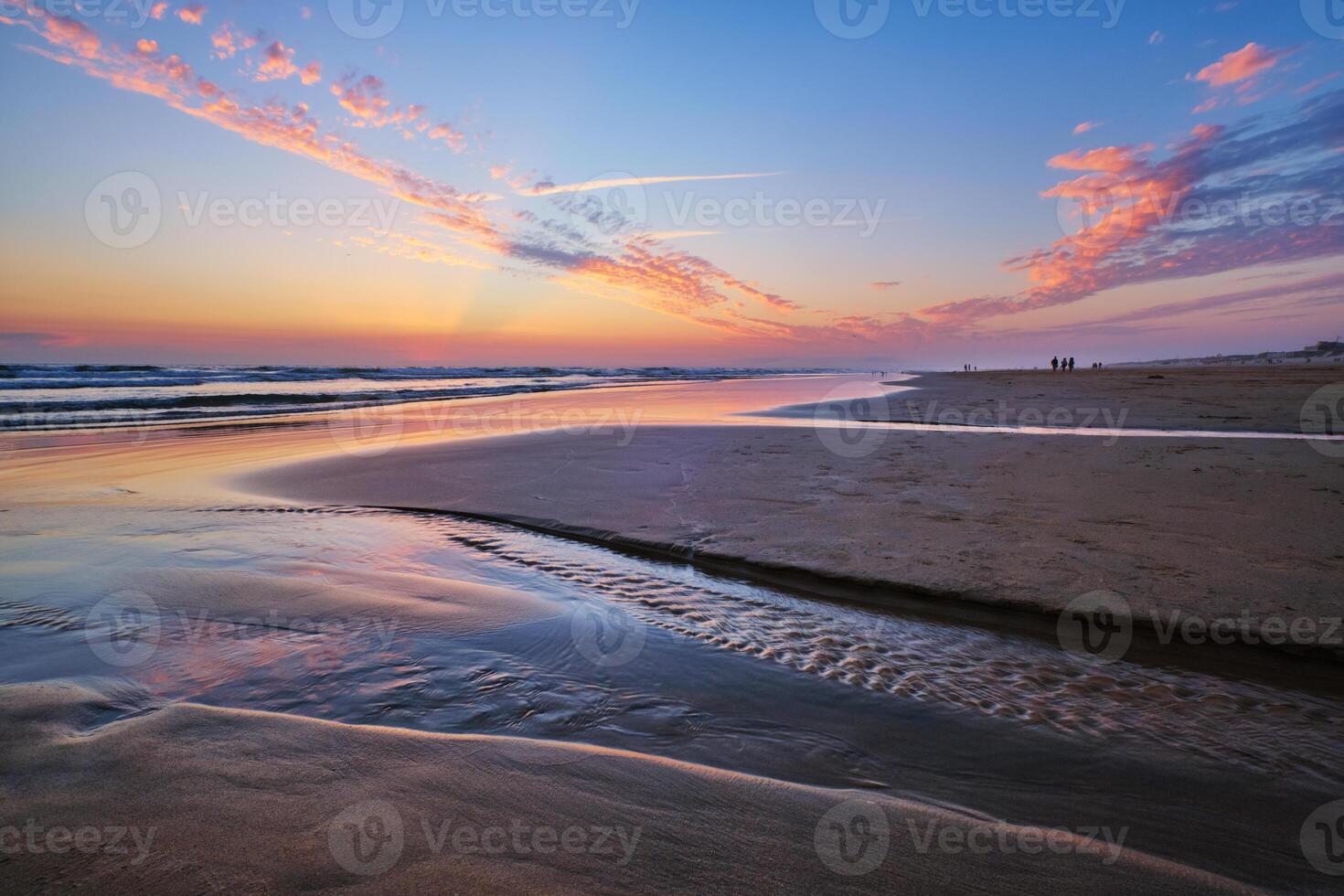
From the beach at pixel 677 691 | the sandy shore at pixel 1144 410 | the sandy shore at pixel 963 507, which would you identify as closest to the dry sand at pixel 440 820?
the beach at pixel 677 691

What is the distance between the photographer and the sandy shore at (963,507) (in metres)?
4.25

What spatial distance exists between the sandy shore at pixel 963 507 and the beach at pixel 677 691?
0.06 m

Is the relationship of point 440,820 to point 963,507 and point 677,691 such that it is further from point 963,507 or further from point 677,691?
point 963,507

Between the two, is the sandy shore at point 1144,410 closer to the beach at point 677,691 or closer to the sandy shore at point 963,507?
the sandy shore at point 963,507

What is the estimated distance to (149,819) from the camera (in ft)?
6.12

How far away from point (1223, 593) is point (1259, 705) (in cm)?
140

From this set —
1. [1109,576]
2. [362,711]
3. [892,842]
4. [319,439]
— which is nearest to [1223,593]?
[1109,576]

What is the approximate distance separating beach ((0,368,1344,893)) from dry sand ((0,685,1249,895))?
0.04ft

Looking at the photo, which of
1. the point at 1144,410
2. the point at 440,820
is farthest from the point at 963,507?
the point at 1144,410

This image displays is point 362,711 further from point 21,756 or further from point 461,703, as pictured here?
point 21,756

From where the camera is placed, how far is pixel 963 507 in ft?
20.7

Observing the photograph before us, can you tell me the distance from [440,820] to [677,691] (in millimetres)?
1318

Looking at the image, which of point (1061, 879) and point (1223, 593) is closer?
point (1061, 879)

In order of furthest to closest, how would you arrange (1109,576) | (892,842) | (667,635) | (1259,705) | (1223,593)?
(1109,576)
(1223,593)
(667,635)
(1259,705)
(892,842)
